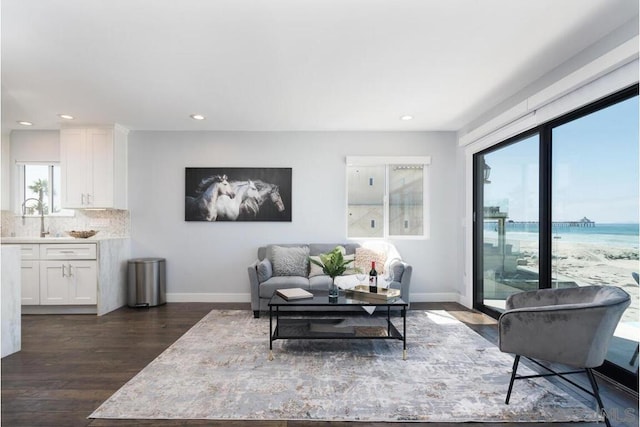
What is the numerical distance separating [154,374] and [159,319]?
1.63 m

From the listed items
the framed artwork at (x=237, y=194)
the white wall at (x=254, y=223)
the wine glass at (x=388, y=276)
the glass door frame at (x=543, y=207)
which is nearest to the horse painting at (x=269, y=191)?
the framed artwork at (x=237, y=194)

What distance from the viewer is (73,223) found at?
4.93 m

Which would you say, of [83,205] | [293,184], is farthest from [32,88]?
[293,184]

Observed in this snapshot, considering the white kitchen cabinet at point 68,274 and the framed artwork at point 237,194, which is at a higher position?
the framed artwork at point 237,194

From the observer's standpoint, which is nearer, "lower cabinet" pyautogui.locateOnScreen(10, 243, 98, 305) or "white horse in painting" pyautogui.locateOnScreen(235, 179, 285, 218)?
"lower cabinet" pyautogui.locateOnScreen(10, 243, 98, 305)

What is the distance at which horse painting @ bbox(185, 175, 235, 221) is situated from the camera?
490 cm

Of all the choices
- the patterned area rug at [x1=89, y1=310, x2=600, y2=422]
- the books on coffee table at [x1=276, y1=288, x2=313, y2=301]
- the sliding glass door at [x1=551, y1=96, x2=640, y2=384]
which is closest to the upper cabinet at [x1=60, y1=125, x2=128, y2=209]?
the patterned area rug at [x1=89, y1=310, x2=600, y2=422]

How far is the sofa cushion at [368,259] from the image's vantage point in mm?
4395

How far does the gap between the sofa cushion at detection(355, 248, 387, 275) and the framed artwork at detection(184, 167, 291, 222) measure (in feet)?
4.01

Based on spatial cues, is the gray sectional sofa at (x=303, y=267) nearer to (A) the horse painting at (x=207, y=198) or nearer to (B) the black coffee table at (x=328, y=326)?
(B) the black coffee table at (x=328, y=326)

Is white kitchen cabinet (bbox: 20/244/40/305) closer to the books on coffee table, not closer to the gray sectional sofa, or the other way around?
the gray sectional sofa

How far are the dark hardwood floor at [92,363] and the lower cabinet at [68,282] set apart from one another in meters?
0.21

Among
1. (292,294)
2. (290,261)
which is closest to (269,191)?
(290,261)

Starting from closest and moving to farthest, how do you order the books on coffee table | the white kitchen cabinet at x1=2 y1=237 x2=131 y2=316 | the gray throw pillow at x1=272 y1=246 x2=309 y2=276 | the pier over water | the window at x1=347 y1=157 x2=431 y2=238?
the pier over water < the books on coffee table < the white kitchen cabinet at x1=2 y1=237 x2=131 y2=316 < the gray throw pillow at x1=272 y1=246 x2=309 y2=276 < the window at x1=347 y1=157 x2=431 y2=238
